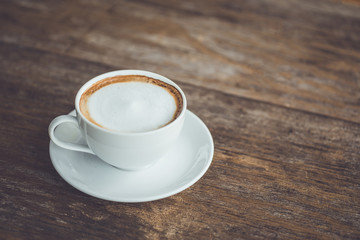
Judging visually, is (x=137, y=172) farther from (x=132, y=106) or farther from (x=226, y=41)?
(x=226, y=41)

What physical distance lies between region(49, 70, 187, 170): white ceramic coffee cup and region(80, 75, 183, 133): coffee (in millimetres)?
19

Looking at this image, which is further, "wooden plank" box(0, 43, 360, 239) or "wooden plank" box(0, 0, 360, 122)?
"wooden plank" box(0, 0, 360, 122)

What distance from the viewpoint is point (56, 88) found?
849 millimetres

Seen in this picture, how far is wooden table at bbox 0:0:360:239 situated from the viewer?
578mm

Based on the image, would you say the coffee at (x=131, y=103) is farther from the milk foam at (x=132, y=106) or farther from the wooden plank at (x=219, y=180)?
the wooden plank at (x=219, y=180)

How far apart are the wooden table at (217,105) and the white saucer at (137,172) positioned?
35mm

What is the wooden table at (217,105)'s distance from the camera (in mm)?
578

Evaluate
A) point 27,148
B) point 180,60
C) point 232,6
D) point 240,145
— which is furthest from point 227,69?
point 27,148

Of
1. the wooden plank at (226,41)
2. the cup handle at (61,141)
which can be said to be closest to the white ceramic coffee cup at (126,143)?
the cup handle at (61,141)

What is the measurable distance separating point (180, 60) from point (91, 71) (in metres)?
0.25

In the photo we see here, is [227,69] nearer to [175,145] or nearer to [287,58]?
[287,58]

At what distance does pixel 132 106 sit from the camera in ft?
1.97

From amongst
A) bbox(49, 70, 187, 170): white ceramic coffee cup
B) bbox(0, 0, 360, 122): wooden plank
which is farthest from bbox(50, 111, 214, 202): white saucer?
bbox(0, 0, 360, 122): wooden plank

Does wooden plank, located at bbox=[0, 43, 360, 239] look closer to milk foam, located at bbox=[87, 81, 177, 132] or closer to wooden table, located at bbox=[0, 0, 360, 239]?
wooden table, located at bbox=[0, 0, 360, 239]
